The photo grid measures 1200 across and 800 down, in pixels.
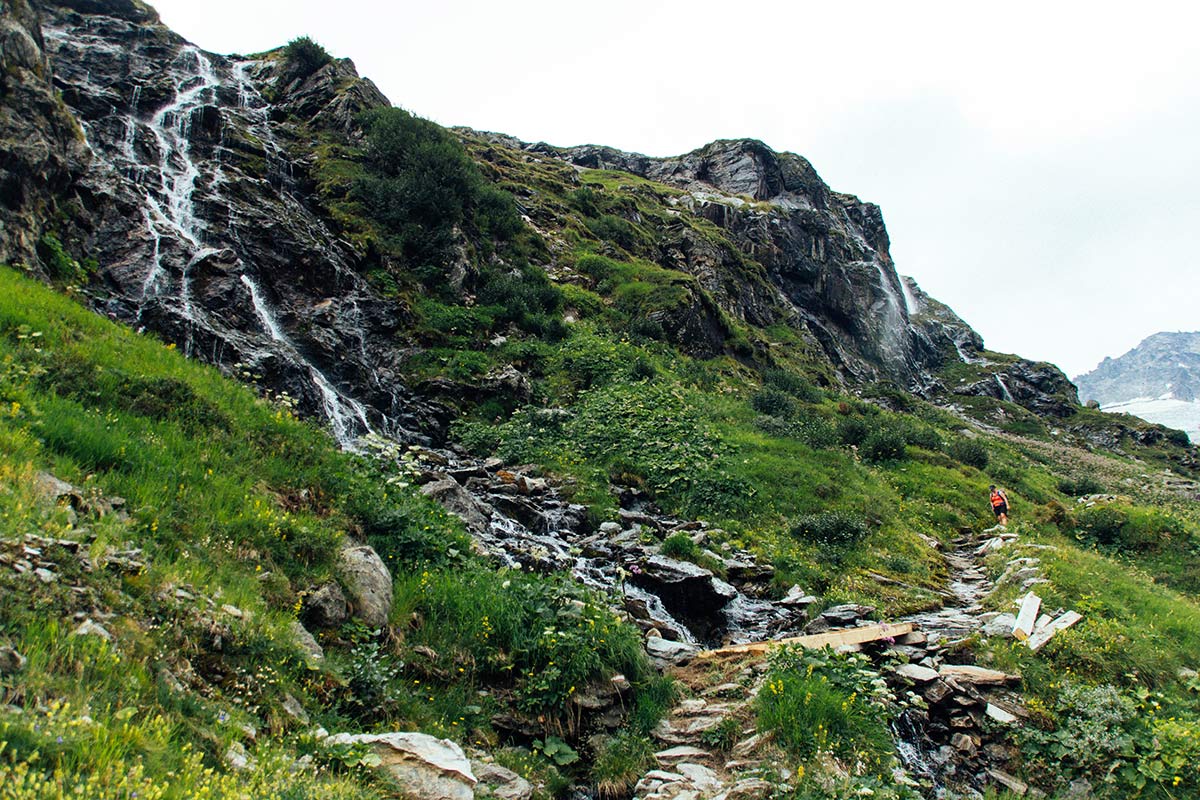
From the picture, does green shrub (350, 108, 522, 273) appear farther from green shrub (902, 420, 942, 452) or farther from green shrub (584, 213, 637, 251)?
green shrub (902, 420, 942, 452)

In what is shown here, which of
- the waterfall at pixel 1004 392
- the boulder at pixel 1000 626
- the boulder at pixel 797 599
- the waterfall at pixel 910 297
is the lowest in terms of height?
the boulder at pixel 797 599

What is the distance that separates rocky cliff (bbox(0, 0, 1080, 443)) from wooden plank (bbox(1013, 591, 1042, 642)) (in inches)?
Result: 461

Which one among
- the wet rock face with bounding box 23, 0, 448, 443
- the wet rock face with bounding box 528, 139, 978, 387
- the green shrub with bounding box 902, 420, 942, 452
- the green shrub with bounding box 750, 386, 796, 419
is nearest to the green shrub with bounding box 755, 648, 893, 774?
the wet rock face with bounding box 23, 0, 448, 443

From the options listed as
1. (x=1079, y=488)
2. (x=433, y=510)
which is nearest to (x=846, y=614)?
(x=433, y=510)

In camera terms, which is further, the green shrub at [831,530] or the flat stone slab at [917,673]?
the green shrub at [831,530]

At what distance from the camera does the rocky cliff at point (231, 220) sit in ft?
49.7

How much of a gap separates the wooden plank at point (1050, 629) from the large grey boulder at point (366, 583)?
8.92 m

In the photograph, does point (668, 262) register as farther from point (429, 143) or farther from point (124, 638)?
point (124, 638)

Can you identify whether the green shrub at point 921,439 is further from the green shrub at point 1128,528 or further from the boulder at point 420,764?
the boulder at point 420,764

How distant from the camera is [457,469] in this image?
15445 mm

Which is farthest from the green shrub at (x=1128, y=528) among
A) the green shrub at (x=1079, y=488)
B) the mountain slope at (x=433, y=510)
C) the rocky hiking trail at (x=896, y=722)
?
the rocky hiking trail at (x=896, y=722)

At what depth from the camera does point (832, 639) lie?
8586 millimetres

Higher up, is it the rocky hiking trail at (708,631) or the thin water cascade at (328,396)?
the thin water cascade at (328,396)

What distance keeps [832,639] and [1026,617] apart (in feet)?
11.6
